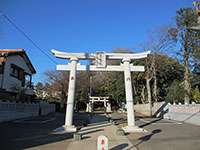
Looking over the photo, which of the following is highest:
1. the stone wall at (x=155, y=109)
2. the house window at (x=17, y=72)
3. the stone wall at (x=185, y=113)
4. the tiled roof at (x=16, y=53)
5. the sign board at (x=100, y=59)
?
the tiled roof at (x=16, y=53)

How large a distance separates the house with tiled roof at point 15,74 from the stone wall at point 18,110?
7.16 ft

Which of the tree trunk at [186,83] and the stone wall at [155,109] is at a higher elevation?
the tree trunk at [186,83]

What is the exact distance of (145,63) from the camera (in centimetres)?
4378

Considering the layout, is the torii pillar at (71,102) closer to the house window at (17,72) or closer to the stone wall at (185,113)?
the stone wall at (185,113)

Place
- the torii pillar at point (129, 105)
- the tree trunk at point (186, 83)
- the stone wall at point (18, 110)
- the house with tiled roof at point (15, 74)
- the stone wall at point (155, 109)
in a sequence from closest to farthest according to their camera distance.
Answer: the torii pillar at point (129, 105) < the stone wall at point (18, 110) < the house with tiled roof at point (15, 74) < the tree trunk at point (186, 83) < the stone wall at point (155, 109)

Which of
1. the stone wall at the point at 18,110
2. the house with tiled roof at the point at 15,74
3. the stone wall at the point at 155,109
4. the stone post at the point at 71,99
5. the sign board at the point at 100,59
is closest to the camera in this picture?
the stone post at the point at 71,99

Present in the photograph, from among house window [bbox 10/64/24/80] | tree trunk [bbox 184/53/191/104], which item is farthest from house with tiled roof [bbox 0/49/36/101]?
tree trunk [bbox 184/53/191/104]

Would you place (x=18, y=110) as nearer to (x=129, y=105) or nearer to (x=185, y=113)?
(x=129, y=105)

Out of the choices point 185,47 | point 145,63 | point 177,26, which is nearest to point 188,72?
point 185,47

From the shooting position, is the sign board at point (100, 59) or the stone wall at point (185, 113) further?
the stone wall at point (185, 113)

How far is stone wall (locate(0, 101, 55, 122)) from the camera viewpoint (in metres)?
22.9

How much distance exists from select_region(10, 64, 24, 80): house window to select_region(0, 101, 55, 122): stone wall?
401cm

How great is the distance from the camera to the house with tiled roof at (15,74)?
29.1 m

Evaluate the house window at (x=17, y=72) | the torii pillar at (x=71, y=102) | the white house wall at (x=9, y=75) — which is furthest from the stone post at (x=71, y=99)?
the house window at (x=17, y=72)
